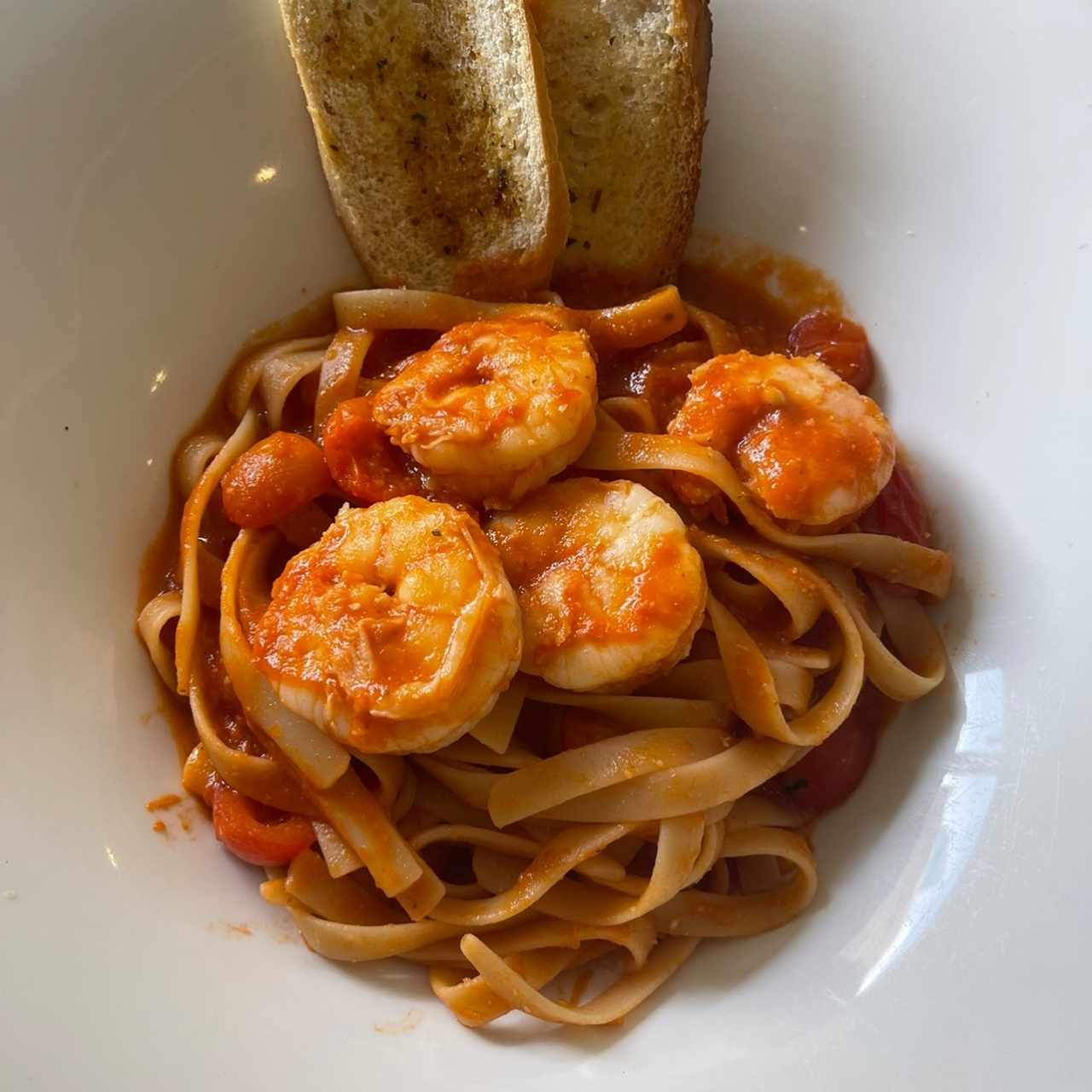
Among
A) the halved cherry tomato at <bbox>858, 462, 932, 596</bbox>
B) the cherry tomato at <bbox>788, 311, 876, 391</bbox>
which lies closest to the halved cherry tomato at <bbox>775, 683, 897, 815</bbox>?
the halved cherry tomato at <bbox>858, 462, 932, 596</bbox>

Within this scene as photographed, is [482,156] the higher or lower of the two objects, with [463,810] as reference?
higher

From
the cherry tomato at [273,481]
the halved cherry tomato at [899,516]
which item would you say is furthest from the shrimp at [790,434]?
the cherry tomato at [273,481]

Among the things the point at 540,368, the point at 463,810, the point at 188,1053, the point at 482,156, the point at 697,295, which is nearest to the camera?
the point at 188,1053

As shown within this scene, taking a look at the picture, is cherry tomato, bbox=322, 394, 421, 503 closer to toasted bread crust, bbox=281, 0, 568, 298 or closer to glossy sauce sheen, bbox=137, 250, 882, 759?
glossy sauce sheen, bbox=137, 250, 882, 759

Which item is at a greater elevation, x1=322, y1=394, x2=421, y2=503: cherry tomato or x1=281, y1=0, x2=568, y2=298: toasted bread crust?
x1=281, y1=0, x2=568, y2=298: toasted bread crust

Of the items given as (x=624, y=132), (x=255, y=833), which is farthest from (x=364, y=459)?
(x=624, y=132)

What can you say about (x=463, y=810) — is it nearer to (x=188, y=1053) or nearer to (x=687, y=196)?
(x=188, y=1053)

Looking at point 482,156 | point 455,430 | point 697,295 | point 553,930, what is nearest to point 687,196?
point 697,295
